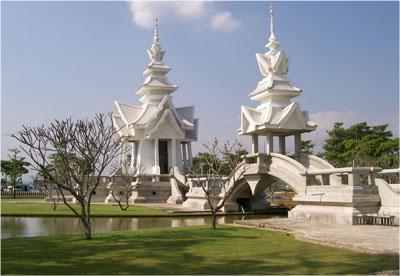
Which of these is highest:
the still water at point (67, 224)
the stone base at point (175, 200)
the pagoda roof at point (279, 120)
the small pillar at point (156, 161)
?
the pagoda roof at point (279, 120)

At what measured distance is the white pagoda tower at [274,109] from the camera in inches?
1215

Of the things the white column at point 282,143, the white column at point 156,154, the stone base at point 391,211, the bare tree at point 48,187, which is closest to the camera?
the stone base at point 391,211

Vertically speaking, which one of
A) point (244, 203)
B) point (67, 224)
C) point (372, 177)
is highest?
point (372, 177)

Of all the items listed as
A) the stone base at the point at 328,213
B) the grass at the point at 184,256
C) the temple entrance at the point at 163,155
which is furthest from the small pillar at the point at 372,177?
the temple entrance at the point at 163,155

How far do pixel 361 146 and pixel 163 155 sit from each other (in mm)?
20900

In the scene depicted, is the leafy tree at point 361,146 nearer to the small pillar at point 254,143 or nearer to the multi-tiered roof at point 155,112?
the small pillar at point 254,143

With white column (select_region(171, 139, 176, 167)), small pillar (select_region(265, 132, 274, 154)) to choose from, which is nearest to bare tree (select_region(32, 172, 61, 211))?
small pillar (select_region(265, 132, 274, 154))

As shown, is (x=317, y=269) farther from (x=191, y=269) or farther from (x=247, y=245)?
(x=247, y=245)

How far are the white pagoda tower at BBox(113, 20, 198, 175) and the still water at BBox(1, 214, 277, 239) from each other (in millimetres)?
20057

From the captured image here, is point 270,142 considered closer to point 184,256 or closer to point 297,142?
point 297,142

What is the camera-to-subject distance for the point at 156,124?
4731cm

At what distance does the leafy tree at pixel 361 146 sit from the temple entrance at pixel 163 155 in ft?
58.7

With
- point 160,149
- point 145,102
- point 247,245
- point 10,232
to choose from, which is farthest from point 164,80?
point 247,245

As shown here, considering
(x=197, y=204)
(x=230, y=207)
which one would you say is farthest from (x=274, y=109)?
(x=197, y=204)
